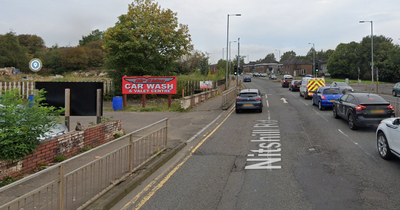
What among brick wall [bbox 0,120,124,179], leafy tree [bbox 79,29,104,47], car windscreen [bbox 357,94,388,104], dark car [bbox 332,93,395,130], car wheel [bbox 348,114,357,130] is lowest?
brick wall [bbox 0,120,124,179]

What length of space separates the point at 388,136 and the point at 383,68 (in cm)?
7612

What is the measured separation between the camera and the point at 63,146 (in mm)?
7941

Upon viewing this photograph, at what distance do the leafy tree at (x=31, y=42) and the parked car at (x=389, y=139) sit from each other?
94906 mm

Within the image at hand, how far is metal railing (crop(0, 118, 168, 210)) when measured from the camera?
3834 mm

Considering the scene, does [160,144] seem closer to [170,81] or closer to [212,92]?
[170,81]

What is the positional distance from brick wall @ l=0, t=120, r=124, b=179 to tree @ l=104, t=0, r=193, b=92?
16709 millimetres

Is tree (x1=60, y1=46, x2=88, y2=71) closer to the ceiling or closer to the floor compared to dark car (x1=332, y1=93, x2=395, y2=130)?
closer to the ceiling

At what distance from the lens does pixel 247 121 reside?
15.3 meters

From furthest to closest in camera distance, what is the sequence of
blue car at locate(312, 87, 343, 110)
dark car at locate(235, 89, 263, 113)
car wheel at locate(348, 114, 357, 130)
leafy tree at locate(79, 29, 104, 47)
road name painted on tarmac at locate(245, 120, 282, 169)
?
leafy tree at locate(79, 29, 104, 47), blue car at locate(312, 87, 343, 110), dark car at locate(235, 89, 263, 113), car wheel at locate(348, 114, 357, 130), road name painted on tarmac at locate(245, 120, 282, 169)

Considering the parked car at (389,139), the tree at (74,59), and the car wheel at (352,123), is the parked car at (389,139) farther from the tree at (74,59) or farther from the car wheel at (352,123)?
the tree at (74,59)

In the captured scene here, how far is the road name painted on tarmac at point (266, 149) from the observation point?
25.2 feet

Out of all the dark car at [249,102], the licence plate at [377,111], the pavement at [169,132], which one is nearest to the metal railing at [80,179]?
the pavement at [169,132]

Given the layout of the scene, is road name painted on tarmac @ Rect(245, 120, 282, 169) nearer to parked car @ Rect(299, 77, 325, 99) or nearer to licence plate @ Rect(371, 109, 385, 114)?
licence plate @ Rect(371, 109, 385, 114)

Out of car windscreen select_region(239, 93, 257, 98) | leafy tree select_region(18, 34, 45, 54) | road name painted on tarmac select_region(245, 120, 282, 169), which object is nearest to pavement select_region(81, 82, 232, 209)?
car windscreen select_region(239, 93, 257, 98)
